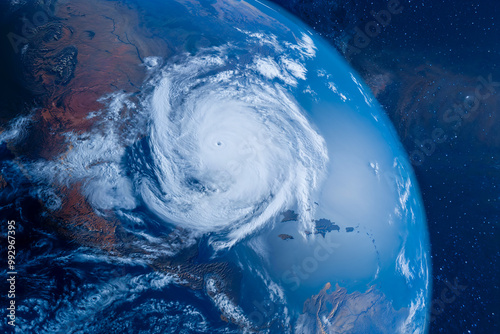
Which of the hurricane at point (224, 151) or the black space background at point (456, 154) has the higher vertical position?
the black space background at point (456, 154)

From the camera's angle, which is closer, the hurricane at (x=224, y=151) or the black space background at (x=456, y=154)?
the hurricane at (x=224, y=151)

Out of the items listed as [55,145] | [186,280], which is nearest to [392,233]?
[186,280]

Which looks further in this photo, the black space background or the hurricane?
the black space background

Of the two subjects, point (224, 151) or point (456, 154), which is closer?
point (224, 151)

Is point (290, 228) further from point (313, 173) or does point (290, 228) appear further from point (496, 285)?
point (496, 285)
